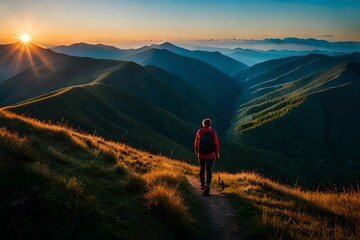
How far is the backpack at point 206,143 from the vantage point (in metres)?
13.9

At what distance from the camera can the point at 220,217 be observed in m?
10.5

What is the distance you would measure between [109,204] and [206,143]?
613 cm

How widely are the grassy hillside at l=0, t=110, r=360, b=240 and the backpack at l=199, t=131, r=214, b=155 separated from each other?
1.60 metres

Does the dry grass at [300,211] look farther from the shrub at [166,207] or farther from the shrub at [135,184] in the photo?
the shrub at [135,184]

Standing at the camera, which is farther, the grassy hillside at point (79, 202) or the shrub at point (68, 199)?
the shrub at point (68, 199)

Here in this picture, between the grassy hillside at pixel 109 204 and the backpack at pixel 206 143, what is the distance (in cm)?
160

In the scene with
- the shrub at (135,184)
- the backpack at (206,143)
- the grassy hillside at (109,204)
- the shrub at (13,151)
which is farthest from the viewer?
the backpack at (206,143)

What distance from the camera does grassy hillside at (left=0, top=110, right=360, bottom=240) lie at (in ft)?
21.5

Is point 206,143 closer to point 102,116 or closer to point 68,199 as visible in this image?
point 68,199

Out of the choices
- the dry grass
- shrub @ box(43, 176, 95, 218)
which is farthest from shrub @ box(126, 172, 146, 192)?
the dry grass

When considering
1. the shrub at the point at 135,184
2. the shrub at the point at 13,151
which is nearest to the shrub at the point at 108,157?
the shrub at the point at 135,184

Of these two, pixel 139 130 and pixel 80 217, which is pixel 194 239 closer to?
pixel 80 217

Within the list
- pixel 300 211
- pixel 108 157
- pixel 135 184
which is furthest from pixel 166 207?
pixel 108 157

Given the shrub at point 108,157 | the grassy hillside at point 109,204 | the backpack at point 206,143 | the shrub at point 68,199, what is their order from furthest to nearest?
the backpack at point 206,143 < the shrub at point 108,157 < the shrub at point 68,199 < the grassy hillside at point 109,204
